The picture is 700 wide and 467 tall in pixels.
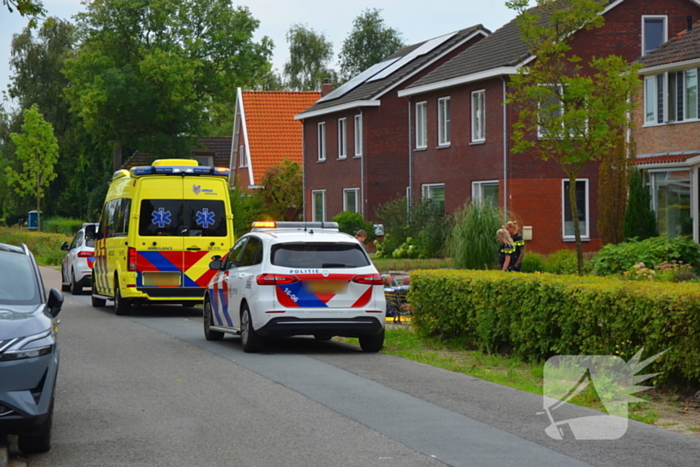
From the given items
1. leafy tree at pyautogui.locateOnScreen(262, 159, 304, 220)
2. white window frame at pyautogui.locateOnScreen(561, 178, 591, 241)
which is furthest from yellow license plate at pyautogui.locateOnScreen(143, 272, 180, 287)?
leafy tree at pyautogui.locateOnScreen(262, 159, 304, 220)

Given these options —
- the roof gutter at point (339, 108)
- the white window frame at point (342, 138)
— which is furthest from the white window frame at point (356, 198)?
the roof gutter at point (339, 108)

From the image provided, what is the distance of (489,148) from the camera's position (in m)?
32.2

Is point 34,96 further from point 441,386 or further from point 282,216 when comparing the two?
point 441,386

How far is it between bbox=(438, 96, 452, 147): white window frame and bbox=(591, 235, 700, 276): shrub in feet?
38.1

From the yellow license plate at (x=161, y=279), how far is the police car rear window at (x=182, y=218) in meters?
0.74

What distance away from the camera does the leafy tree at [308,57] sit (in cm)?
7931

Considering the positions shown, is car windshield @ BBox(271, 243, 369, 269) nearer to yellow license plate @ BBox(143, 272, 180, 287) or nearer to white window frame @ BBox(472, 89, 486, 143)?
yellow license plate @ BBox(143, 272, 180, 287)

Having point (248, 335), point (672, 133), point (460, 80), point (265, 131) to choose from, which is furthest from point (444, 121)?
point (248, 335)

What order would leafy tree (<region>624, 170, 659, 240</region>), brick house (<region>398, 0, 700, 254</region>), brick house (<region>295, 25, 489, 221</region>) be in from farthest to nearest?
brick house (<region>295, 25, 489, 221</region>), brick house (<region>398, 0, 700, 254</region>), leafy tree (<region>624, 170, 659, 240</region>)

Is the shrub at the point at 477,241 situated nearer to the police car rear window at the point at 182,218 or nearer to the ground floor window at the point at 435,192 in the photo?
the police car rear window at the point at 182,218

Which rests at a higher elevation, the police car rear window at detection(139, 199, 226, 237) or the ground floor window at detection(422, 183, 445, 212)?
the ground floor window at detection(422, 183, 445, 212)

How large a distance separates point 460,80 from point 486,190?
3.63 meters

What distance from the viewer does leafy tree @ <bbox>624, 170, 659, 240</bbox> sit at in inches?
1007

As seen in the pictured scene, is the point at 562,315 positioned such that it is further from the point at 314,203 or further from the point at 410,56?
the point at 314,203
